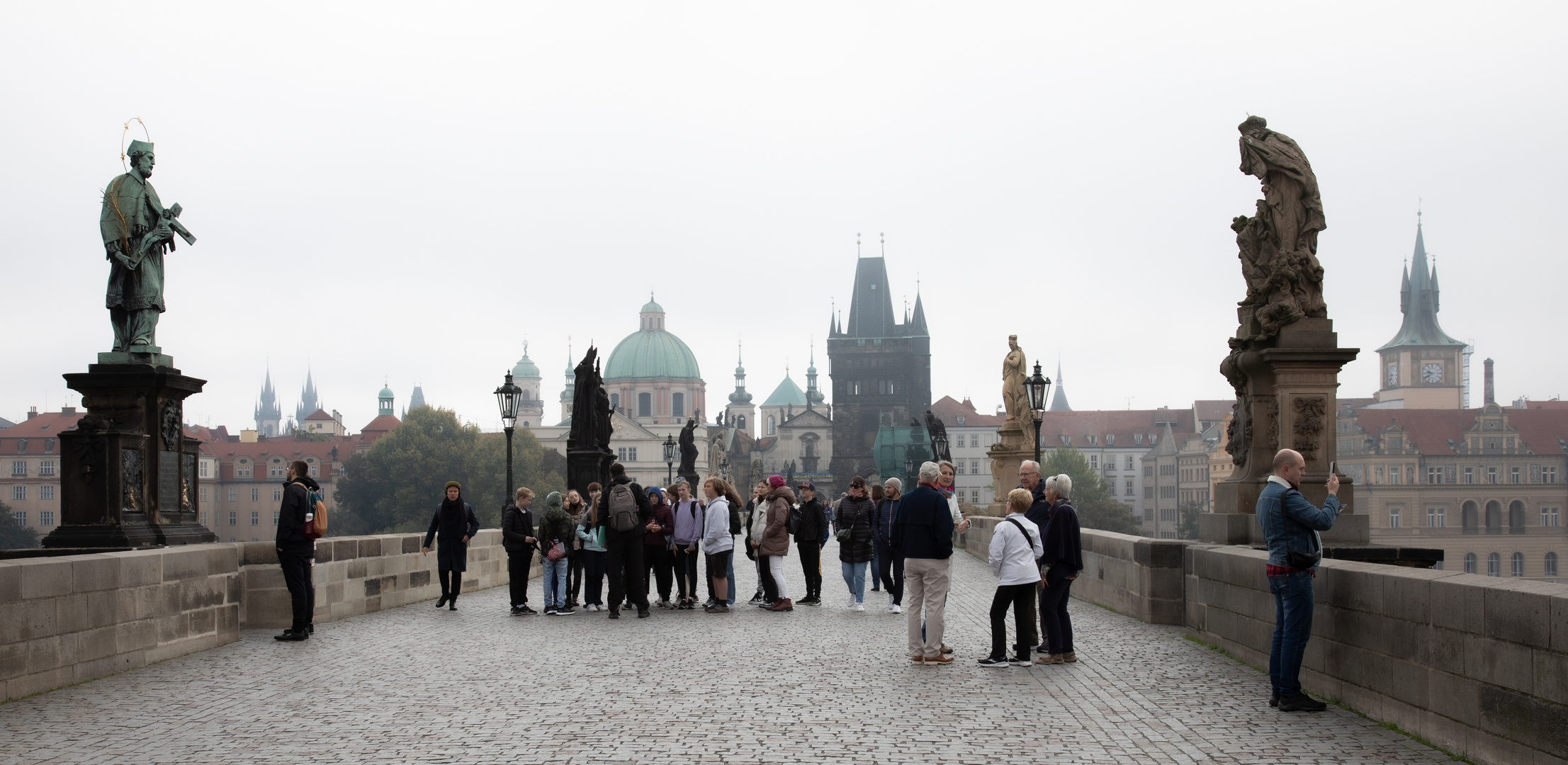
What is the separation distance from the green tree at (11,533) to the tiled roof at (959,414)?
3614 inches

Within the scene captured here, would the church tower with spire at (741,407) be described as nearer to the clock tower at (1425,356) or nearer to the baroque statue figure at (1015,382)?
the clock tower at (1425,356)

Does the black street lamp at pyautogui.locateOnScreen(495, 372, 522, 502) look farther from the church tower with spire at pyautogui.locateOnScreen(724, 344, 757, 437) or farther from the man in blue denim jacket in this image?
the church tower with spire at pyautogui.locateOnScreen(724, 344, 757, 437)

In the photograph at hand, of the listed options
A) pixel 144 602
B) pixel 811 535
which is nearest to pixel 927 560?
pixel 144 602

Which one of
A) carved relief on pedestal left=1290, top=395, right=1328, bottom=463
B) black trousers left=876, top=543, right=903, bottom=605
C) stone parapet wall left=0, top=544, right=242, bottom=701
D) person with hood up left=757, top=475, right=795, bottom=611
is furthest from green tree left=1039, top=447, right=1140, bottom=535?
stone parapet wall left=0, top=544, right=242, bottom=701

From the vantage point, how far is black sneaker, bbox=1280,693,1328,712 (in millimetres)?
7754

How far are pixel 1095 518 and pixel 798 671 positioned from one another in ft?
355

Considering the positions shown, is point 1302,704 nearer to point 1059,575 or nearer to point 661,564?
point 1059,575

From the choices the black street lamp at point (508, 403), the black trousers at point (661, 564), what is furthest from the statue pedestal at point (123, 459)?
the black street lamp at point (508, 403)

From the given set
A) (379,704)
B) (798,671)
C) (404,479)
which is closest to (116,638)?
(379,704)

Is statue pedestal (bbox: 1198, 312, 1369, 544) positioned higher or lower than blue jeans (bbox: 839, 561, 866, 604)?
higher

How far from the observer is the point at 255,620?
12.7 meters

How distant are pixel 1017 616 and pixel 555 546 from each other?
6572 millimetres

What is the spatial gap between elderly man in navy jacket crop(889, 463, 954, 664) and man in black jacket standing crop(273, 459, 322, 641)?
4973 millimetres

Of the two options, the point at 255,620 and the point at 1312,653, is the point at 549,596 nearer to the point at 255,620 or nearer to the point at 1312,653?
the point at 255,620
